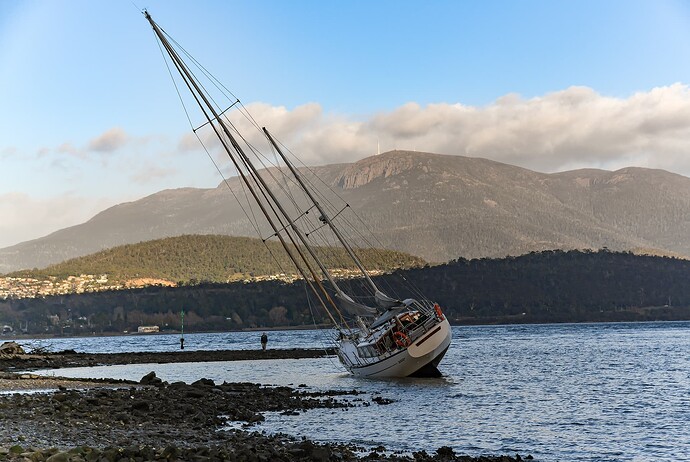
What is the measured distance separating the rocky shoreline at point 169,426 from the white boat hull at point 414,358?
7450mm

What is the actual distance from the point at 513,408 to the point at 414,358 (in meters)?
13.5

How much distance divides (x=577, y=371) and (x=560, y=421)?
104ft

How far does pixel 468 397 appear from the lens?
51000 mm

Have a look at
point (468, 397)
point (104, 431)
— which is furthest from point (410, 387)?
point (104, 431)

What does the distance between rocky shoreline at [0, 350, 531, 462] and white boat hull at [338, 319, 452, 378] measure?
7.45 m

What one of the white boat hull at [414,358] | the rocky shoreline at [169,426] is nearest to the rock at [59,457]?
the rocky shoreline at [169,426]

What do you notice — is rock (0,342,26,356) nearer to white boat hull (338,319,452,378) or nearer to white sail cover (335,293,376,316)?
white sail cover (335,293,376,316)

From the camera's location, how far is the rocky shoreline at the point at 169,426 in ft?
80.4

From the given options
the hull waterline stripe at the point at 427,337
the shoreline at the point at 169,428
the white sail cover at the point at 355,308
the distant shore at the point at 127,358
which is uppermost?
the white sail cover at the point at 355,308

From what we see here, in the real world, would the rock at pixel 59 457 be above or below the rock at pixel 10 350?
above

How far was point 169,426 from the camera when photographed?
1329 inches

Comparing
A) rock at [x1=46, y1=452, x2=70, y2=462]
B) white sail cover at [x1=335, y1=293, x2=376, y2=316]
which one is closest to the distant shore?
white sail cover at [x1=335, y1=293, x2=376, y2=316]

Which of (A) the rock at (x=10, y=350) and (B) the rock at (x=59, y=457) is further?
(A) the rock at (x=10, y=350)

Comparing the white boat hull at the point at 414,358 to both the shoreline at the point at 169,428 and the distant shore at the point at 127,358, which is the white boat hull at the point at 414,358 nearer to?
the shoreline at the point at 169,428
